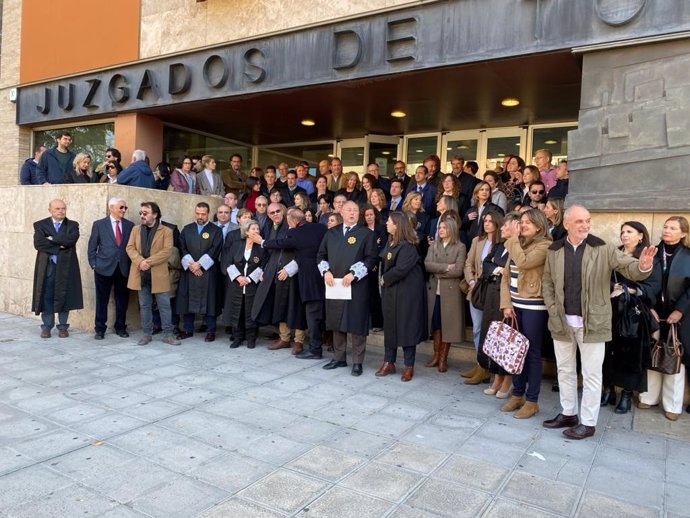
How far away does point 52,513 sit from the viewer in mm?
2984

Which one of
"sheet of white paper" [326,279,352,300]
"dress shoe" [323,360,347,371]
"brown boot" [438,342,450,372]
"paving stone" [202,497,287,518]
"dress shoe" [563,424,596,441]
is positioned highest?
"sheet of white paper" [326,279,352,300]

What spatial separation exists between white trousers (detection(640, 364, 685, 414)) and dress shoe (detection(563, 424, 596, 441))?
106 cm

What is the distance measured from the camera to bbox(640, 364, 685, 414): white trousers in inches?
194

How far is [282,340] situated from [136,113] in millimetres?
6409

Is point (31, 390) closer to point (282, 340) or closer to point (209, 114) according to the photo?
point (282, 340)

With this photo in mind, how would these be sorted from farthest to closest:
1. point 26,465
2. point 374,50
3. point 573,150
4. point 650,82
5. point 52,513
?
point 374,50
point 573,150
point 650,82
point 26,465
point 52,513

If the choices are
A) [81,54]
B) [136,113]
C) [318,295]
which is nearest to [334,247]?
[318,295]

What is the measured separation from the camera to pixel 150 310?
7.34 m

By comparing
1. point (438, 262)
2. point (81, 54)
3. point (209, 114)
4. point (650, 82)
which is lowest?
point (438, 262)

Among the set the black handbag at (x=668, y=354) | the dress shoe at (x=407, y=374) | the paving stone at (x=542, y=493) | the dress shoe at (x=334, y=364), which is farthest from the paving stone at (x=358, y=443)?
the black handbag at (x=668, y=354)

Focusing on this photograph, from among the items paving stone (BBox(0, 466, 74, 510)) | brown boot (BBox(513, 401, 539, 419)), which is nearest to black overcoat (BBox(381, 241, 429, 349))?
brown boot (BBox(513, 401, 539, 419))

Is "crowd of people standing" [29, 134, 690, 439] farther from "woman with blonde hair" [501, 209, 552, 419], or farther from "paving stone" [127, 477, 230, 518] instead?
"paving stone" [127, 477, 230, 518]

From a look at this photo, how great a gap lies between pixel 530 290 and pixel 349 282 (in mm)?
1978

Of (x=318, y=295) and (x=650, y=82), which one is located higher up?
(x=650, y=82)
